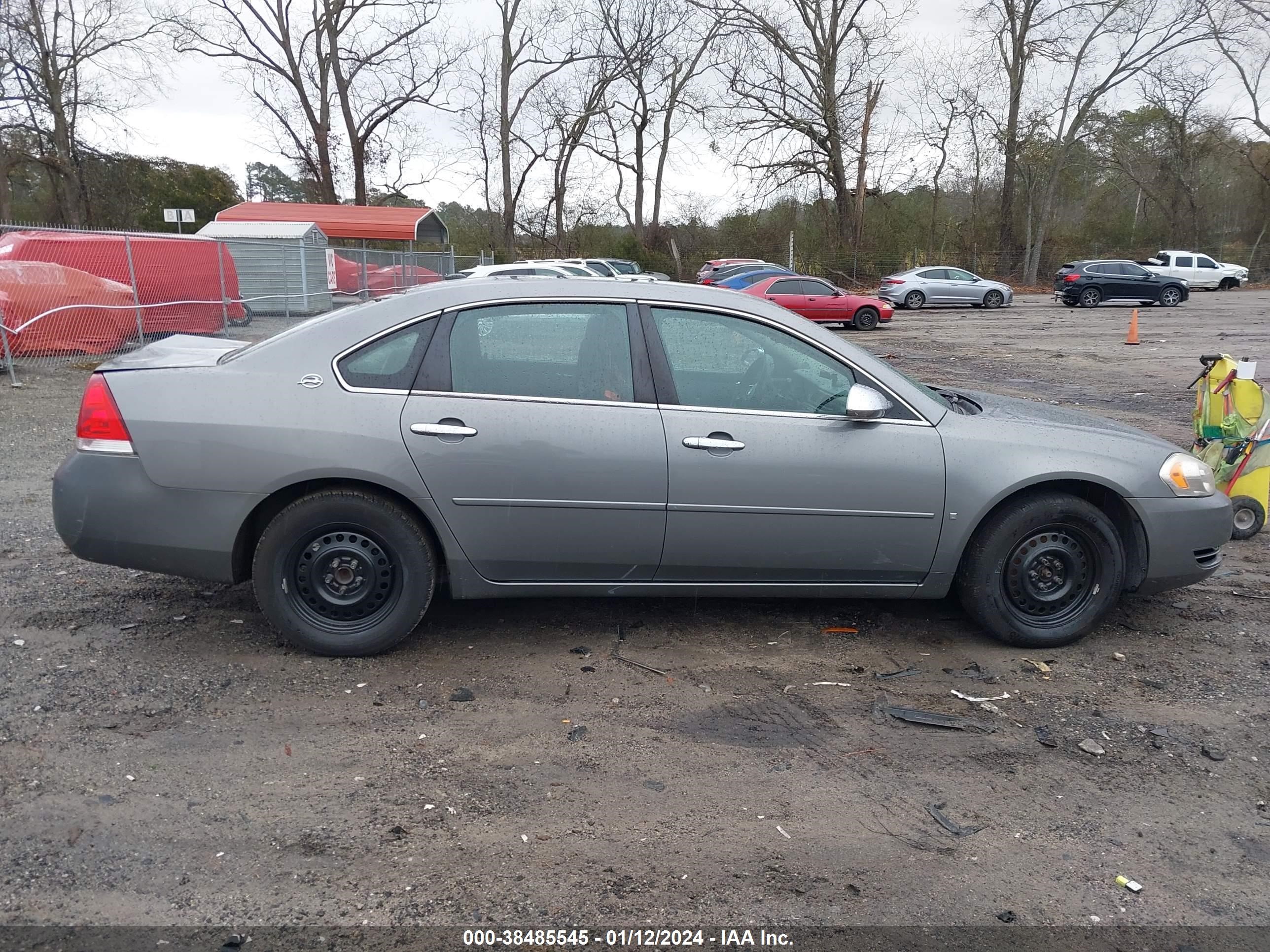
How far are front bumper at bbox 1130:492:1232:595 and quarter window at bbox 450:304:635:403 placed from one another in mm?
2414

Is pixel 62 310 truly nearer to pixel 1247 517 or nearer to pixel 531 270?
pixel 531 270

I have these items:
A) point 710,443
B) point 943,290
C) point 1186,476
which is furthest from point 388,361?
point 943,290

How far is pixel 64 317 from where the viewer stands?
12422 mm

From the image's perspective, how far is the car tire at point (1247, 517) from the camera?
18.9 feet

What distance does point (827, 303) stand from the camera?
23.7 m

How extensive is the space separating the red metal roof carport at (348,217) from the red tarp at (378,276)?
5.89m

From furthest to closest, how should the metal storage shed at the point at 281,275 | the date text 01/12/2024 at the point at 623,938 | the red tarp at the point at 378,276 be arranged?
1. the red tarp at the point at 378,276
2. the metal storage shed at the point at 281,275
3. the date text 01/12/2024 at the point at 623,938

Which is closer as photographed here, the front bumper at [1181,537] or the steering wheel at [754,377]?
the steering wheel at [754,377]

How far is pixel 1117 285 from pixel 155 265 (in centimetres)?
2936

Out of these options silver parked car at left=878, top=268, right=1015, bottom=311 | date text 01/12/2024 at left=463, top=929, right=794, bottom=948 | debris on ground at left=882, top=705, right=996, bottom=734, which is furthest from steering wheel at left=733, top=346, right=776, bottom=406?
silver parked car at left=878, top=268, right=1015, bottom=311

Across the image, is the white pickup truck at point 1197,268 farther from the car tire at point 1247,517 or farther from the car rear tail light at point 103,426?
the car rear tail light at point 103,426

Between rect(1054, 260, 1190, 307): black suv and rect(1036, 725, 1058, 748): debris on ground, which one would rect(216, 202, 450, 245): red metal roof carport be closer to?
rect(1054, 260, 1190, 307): black suv

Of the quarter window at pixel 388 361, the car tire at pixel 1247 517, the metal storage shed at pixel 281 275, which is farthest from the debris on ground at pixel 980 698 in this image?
the metal storage shed at pixel 281 275

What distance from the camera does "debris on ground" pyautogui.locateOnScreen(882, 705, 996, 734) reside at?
140 inches
